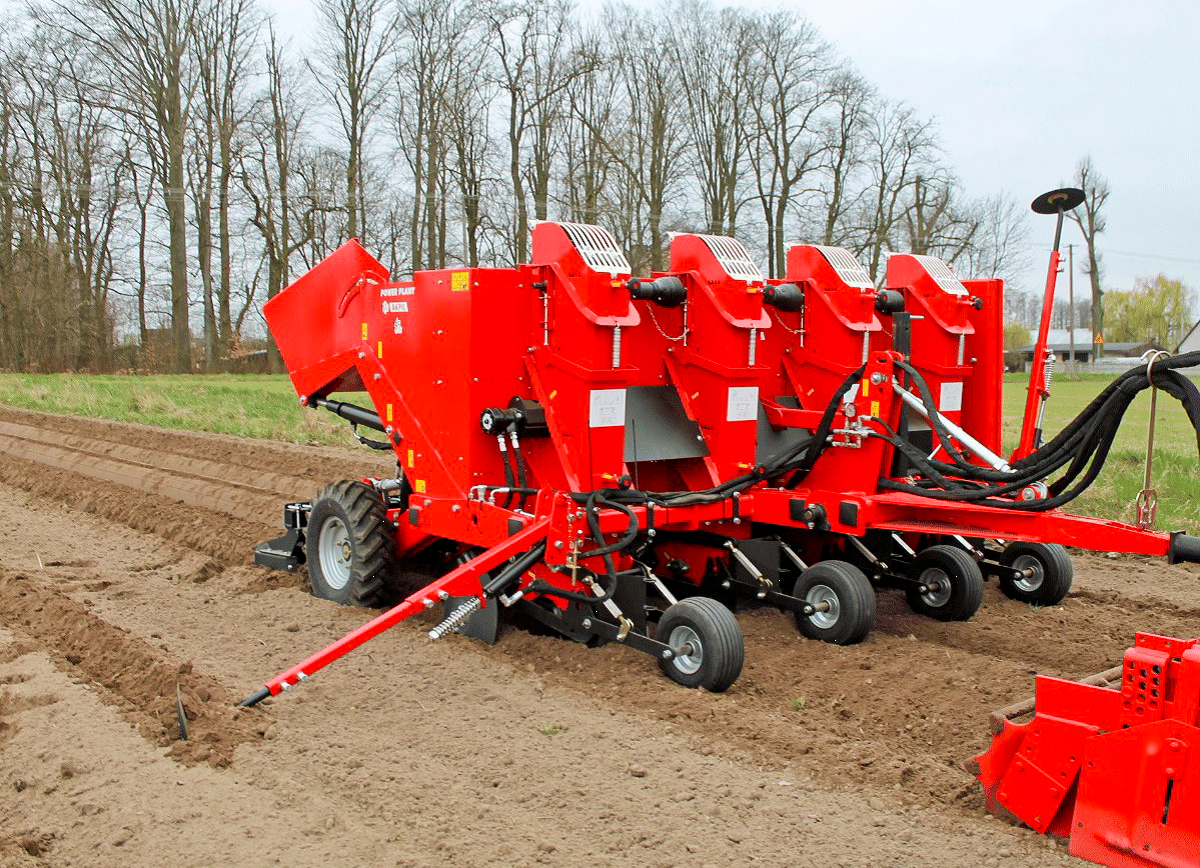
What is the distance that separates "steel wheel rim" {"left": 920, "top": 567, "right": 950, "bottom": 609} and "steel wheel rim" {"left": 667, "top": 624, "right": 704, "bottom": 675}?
79.3 inches

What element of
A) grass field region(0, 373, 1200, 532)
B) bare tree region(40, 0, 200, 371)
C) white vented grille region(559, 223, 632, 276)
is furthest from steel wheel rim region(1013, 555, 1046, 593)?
bare tree region(40, 0, 200, 371)

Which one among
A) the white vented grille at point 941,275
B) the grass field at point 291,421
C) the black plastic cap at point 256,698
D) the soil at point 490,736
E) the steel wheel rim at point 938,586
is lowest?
the soil at point 490,736

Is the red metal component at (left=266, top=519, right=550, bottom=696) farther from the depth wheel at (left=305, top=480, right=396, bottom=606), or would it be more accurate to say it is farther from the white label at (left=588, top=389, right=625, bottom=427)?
the depth wheel at (left=305, top=480, right=396, bottom=606)

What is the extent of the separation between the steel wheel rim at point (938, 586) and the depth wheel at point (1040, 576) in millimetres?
721

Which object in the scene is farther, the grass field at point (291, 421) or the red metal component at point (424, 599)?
the grass field at point (291, 421)

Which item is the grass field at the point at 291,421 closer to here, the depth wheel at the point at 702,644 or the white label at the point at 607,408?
the white label at the point at 607,408

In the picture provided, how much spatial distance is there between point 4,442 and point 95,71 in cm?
1988

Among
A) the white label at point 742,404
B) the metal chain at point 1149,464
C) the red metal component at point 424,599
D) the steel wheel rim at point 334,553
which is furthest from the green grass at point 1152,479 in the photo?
the steel wheel rim at point 334,553

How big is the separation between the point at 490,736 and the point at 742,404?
8.44ft

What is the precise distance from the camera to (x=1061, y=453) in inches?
199

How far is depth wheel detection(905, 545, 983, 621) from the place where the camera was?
680 centimetres

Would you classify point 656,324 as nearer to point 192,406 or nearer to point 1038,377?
point 1038,377

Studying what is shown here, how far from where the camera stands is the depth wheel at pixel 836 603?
6.21 m

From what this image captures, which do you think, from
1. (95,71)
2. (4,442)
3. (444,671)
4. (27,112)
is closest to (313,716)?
(444,671)
